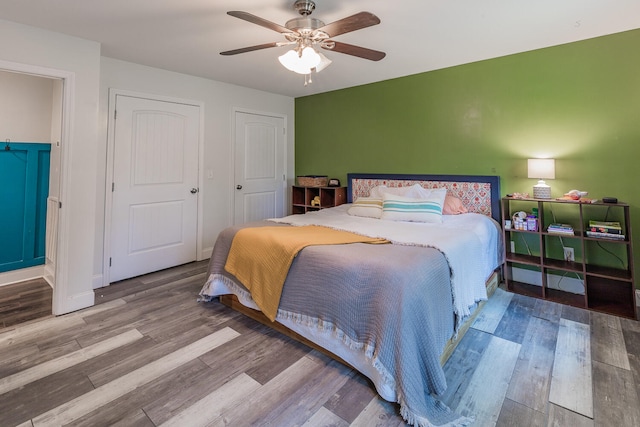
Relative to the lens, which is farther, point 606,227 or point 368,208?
point 368,208

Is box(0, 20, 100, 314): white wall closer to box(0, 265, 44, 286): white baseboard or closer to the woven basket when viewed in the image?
box(0, 265, 44, 286): white baseboard

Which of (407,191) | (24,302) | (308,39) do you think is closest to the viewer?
(308,39)

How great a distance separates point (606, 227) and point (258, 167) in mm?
4020

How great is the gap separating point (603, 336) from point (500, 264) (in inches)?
39.5

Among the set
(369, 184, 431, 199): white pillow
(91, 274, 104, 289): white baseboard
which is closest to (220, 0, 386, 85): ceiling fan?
(369, 184, 431, 199): white pillow

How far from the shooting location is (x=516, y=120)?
3.19 m

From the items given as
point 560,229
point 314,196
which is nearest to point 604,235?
point 560,229

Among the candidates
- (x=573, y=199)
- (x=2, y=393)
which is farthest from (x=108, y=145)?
(x=573, y=199)

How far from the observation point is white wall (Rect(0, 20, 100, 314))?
8.30ft

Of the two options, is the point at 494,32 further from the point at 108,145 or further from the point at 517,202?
the point at 108,145

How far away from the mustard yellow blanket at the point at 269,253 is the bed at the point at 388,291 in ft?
0.05

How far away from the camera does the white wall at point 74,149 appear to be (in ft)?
8.30

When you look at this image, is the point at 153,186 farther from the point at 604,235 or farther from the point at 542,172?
the point at 604,235

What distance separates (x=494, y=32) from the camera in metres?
2.63
